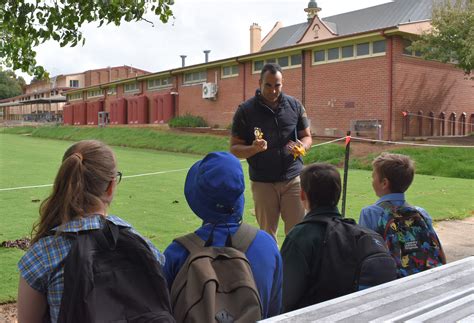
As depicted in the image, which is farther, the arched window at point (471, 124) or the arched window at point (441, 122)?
the arched window at point (471, 124)

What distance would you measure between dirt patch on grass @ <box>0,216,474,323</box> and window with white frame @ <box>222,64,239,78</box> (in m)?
26.3

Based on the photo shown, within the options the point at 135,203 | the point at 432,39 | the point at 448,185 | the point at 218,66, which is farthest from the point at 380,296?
the point at 218,66

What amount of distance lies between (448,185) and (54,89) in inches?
3289

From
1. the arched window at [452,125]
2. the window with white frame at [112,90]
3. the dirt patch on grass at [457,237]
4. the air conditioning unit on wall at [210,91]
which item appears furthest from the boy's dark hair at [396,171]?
the window with white frame at [112,90]

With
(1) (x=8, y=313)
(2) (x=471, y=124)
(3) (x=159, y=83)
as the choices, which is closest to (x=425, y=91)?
(2) (x=471, y=124)

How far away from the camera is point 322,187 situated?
283 centimetres

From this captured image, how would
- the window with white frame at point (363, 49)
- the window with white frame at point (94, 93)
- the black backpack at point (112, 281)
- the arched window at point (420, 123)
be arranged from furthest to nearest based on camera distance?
the window with white frame at point (94, 93) → the window with white frame at point (363, 49) → the arched window at point (420, 123) → the black backpack at point (112, 281)

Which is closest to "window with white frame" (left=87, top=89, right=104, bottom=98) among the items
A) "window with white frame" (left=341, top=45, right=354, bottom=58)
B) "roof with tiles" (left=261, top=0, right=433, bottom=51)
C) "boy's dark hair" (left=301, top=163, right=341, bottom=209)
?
"roof with tiles" (left=261, top=0, right=433, bottom=51)

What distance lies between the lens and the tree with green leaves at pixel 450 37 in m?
22.2

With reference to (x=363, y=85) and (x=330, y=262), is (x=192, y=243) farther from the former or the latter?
(x=363, y=85)

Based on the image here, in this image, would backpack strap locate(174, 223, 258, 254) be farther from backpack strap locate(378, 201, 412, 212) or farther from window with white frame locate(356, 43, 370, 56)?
window with white frame locate(356, 43, 370, 56)

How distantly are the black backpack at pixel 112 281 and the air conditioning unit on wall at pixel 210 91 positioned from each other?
33985 millimetres

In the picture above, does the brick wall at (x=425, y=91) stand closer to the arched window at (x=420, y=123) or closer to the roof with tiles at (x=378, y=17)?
the arched window at (x=420, y=123)

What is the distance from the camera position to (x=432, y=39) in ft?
74.6
